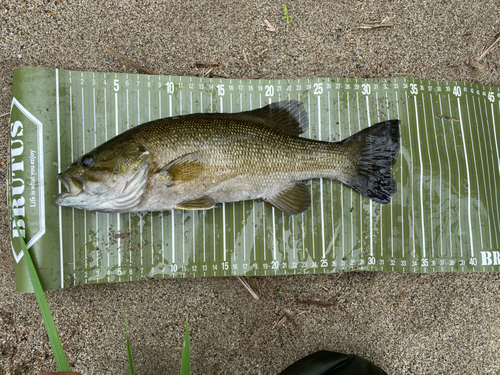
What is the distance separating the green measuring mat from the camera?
7.59 ft

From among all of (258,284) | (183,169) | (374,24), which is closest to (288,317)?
(258,284)

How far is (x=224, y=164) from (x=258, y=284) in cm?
105

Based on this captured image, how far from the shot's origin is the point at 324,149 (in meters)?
2.31

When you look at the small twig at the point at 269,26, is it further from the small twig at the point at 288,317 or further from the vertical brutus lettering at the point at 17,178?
the small twig at the point at 288,317

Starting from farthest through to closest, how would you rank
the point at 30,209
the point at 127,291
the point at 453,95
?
the point at 453,95
the point at 127,291
the point at 30,209

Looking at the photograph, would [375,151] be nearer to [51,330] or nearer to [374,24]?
[374,24]

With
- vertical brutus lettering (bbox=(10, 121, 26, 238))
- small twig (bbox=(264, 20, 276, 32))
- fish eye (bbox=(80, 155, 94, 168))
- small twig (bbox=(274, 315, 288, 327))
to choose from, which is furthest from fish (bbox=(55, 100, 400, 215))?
small twig (bbox=(274, 315, 288, 327))

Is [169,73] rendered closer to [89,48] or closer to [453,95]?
[89,48]

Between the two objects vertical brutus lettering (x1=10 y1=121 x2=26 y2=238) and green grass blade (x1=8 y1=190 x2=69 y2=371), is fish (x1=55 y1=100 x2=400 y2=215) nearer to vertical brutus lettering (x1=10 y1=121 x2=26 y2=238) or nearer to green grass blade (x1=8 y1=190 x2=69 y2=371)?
vertical brutus lettering (x1=10 y1=121 x2=26 y2=238)

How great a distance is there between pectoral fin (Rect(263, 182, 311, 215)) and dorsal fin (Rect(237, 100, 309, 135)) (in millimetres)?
420

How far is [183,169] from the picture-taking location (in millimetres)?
2062

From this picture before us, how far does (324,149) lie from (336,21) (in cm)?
120

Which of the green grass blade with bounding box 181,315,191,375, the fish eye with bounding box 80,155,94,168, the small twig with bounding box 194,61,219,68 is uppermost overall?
the small twig with bounding box 194,61,219,68

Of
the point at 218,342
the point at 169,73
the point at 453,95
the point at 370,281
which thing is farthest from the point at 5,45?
the point at 453,95
